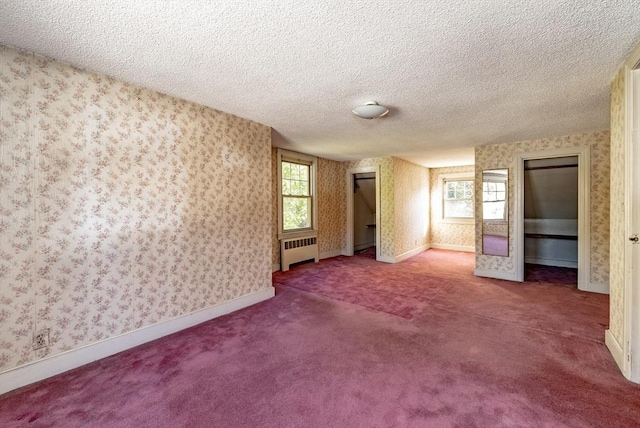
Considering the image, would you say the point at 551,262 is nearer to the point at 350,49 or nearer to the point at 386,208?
the point at 386,208

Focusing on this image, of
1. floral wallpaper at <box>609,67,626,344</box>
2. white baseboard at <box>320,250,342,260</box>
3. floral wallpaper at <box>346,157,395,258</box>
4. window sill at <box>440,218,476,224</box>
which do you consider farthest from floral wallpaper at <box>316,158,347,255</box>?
floral wallpaper at <box>609,67,626,344</box>

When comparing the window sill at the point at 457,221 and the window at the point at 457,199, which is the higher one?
the window at the point at 457,199

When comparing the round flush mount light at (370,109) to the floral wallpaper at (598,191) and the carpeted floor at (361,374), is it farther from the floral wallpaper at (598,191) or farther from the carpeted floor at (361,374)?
the floral wallpaper at (598,191)

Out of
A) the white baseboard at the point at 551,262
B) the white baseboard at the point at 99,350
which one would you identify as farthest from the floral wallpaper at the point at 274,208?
the white baseboard at the point at 551,262

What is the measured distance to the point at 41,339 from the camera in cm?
191

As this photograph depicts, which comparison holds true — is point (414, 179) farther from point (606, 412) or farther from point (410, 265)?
point (606, 412)

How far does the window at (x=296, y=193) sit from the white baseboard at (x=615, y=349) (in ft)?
13.6

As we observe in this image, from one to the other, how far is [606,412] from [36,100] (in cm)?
407

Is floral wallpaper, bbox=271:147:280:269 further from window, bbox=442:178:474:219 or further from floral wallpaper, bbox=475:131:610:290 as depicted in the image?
window, bbox=442:178:474:219

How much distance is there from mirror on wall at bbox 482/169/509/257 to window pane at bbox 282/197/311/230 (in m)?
3.14

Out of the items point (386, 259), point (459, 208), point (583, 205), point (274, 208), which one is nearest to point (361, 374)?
point (274, 208)

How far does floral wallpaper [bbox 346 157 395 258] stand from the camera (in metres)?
5.68

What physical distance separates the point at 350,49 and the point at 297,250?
395 centimetres

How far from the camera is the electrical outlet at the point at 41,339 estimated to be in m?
1.88
